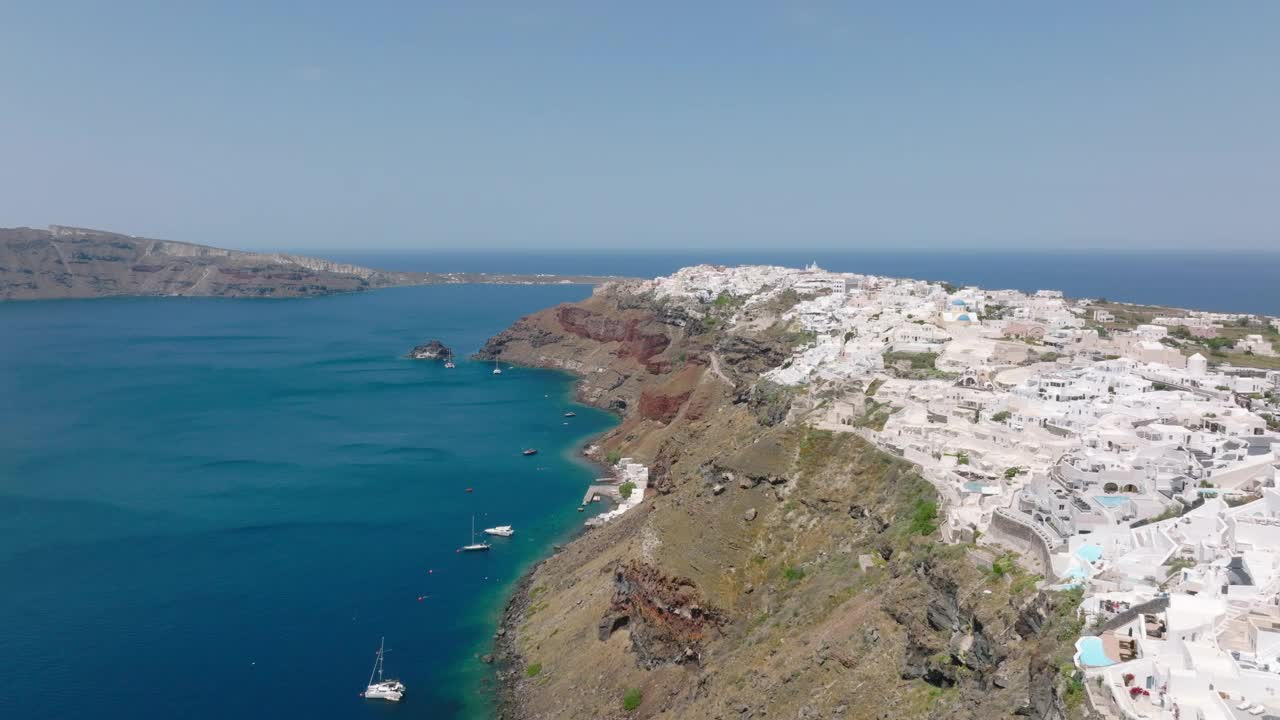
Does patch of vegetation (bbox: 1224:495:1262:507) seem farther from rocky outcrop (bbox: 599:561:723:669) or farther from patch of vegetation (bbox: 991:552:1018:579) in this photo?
rocky outcrop (bbox: 599:561:723:669)

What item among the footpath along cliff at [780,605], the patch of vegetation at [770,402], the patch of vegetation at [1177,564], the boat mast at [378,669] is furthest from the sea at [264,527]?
the patch of vegetation at [1177,564]

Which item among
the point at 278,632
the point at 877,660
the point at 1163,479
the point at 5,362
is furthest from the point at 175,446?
the point at 1163,479

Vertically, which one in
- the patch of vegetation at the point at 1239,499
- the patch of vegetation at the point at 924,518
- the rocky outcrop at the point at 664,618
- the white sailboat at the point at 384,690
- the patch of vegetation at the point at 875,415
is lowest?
the white sailboat at the point at 384,690

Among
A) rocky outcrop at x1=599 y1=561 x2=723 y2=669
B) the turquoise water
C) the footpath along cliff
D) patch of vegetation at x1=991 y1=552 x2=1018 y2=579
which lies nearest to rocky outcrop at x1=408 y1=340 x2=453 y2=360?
the turquoise water

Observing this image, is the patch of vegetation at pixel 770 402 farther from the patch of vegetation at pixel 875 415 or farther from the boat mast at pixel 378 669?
the boat mast at pixel 378 669

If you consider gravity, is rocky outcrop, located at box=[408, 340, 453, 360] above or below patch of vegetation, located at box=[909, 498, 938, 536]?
below

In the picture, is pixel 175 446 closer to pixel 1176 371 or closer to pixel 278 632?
pixel 278 632
